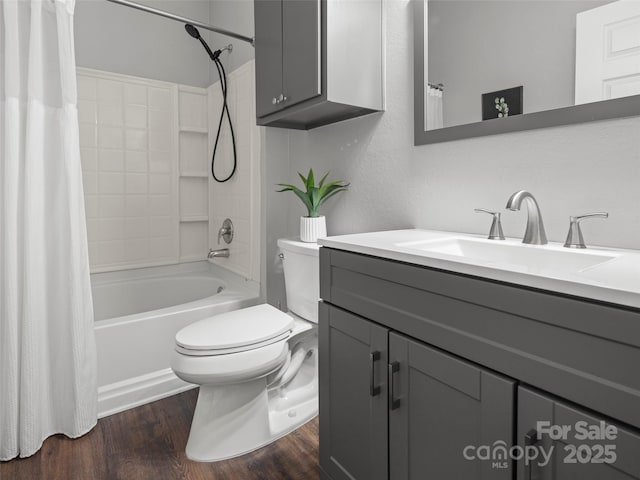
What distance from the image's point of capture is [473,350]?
882 millimetres

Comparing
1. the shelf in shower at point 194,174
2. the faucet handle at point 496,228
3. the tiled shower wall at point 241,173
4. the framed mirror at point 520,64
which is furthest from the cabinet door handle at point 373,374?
the shelf in shower at point 194,174

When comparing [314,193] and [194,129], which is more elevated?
[194,129]

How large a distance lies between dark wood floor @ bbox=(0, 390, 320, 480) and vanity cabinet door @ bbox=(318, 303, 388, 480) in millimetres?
286

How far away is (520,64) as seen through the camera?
1304 millimetres

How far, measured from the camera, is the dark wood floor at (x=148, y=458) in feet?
4.97

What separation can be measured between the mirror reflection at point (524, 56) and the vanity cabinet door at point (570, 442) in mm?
854

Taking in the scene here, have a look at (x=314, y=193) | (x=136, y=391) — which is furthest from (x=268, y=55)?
(x=136, y=391)

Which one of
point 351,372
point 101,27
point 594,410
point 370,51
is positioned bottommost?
point 351,372

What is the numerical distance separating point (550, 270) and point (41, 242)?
1.79 m

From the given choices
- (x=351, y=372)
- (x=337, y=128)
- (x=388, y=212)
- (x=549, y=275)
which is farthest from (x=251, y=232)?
(x=549, y=275)

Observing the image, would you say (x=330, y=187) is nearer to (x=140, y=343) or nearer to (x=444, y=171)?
(x=444, y=171)

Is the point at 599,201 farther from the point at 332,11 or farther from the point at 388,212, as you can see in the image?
the point at 332,11

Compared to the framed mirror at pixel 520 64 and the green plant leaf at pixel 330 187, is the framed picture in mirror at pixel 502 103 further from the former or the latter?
the green plant leaf at pixel 330 187

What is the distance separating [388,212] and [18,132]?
→ 1514mm
